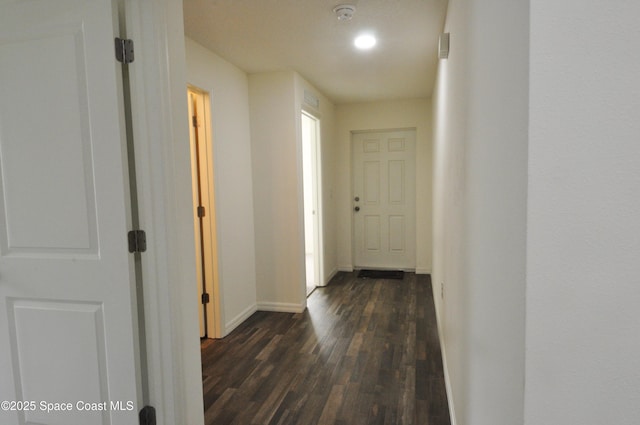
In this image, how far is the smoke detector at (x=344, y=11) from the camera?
2.25 meters

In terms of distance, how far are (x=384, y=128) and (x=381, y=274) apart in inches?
82.4

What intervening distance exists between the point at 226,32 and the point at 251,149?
1.31m

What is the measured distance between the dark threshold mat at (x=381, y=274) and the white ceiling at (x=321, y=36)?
8.51 ft

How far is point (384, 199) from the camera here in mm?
5402

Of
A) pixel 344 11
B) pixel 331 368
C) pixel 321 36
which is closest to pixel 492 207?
pixel 344 11

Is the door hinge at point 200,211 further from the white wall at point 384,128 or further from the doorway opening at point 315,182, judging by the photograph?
the white wall at point 384,128

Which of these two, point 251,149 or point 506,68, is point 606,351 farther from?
point 251,149

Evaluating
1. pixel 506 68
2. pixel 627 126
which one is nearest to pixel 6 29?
pixel 506 68

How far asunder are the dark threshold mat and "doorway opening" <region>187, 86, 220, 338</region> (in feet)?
8.15

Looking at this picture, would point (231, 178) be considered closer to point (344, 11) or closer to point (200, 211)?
point (200, 211)

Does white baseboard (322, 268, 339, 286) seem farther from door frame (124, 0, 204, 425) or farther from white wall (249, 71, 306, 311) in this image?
door frame (124, 0, 204, 425)

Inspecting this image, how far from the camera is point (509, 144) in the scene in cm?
81

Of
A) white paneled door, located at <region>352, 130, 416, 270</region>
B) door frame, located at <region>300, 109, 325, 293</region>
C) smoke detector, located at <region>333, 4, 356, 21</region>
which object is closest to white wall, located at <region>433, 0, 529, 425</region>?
smoke detector, located at <region>333, 4, 356, 21</region>

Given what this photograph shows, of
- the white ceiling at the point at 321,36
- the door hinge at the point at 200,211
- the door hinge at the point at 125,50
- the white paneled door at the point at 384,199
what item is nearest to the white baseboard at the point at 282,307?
the door hinge at the point at 200,211
